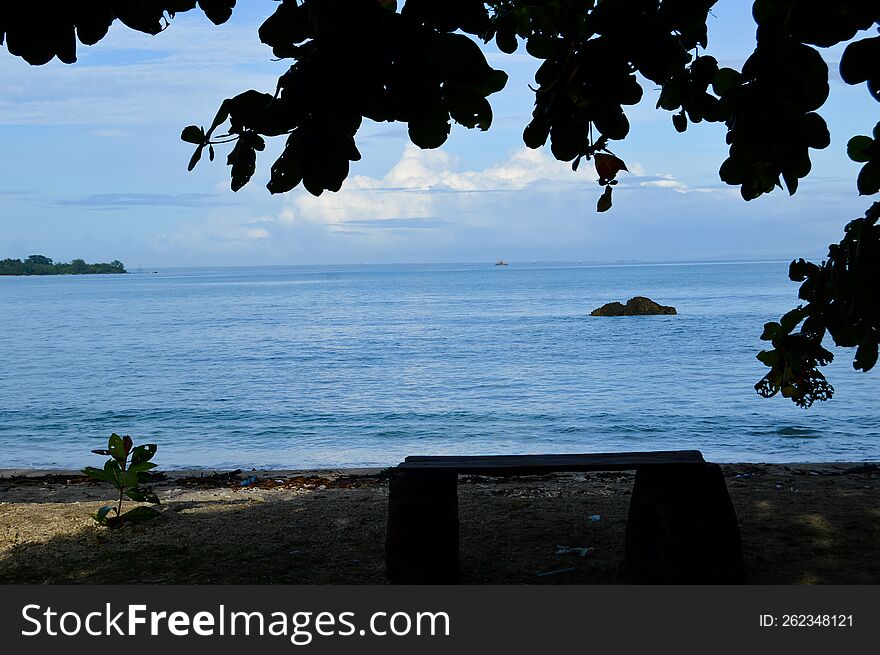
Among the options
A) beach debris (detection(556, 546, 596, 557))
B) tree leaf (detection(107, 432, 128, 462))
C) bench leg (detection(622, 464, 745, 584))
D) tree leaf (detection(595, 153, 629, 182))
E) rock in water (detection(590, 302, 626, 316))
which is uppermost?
rock in water (detection(590, 302, 626, 316))

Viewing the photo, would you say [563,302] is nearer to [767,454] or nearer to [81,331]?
[81,331]

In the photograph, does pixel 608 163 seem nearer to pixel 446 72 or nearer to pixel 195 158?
pixel 446 72

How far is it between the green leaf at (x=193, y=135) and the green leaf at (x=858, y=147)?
3.45m

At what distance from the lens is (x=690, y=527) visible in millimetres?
4719

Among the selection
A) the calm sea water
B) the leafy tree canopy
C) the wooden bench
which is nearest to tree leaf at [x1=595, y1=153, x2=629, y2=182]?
the leafy tree canopy

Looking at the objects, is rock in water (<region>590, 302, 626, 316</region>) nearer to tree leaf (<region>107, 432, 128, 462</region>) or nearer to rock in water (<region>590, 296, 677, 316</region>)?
rock in water (<region>590, 296, 677, 316</region>)

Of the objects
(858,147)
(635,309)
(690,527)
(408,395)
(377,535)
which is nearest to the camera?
(858,147)

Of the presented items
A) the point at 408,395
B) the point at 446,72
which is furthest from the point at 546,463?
the point at 408,395

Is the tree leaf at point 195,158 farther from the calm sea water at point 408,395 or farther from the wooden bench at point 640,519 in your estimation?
the calm sea water at point 408,395

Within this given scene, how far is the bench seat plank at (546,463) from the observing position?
4.70m

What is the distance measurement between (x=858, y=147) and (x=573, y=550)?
3.05m

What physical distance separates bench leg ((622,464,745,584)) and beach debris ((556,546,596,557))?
2.60 feet

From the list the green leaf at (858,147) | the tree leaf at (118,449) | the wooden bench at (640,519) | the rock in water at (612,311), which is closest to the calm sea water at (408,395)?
the rock in water at (612,311)

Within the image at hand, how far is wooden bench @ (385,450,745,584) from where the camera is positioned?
4719 millimetres
